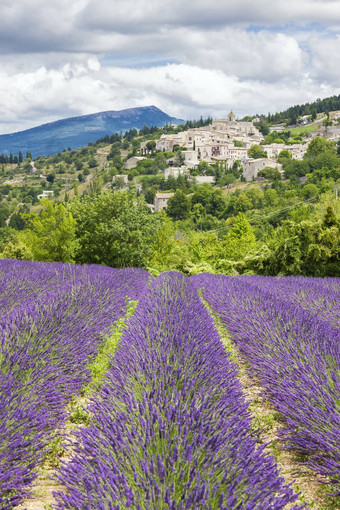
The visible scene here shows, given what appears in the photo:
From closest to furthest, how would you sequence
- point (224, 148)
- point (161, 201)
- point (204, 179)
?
point (161, 201) → point (204, 179) → point (224, 148)

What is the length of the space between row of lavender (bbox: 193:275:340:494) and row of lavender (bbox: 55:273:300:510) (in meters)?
0.36

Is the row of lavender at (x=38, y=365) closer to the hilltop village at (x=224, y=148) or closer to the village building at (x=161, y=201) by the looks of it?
the village building at (x=161, y=201)

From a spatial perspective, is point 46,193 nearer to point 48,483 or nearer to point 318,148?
point 318,148

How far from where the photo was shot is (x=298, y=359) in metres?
3.60

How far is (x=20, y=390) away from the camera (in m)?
2.87

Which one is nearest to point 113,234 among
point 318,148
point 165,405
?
point 165,405

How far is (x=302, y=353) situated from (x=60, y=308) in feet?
8.56

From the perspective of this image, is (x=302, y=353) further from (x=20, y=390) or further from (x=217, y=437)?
(x=20, y=390)

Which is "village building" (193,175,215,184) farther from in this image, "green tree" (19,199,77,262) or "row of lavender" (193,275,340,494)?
"row of lavender" (193,275,340,494)

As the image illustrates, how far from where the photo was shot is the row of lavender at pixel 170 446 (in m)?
1.83

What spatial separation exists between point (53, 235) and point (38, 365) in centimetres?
1340

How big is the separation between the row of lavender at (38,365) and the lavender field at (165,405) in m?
0.01

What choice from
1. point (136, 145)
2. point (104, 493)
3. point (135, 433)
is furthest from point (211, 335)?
Answer: point (136, 145)

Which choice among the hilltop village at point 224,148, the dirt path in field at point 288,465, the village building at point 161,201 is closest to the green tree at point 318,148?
the hilltop village at point 224,148
